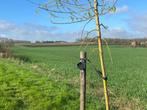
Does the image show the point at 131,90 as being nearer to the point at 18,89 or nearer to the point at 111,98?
the point at 111,98

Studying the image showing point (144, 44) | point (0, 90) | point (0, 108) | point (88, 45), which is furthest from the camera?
point (144, 44)

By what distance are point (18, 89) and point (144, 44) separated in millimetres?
78473

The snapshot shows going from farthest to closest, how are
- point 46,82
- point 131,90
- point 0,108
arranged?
point 131,90, point 46,82, point 0,108

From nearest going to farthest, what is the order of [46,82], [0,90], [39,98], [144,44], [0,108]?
[0,108] → [39,98] → [0,90] → [46,82] → [144,44]

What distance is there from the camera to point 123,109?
43.3 feet

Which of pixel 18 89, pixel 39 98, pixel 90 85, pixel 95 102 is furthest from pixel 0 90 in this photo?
pixel 90 85

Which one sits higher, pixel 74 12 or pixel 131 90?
Answer: pixel 74 12

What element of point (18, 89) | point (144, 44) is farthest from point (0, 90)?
point (144, 44)

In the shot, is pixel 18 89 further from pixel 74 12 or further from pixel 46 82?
pixel 74 12

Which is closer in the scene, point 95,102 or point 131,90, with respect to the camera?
point 95,102

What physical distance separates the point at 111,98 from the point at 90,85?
3544mm

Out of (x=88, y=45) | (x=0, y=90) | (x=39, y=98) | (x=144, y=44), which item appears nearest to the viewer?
(x=88, y=45)

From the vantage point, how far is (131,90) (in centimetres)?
1811

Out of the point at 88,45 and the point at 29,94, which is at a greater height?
the point at 88,45
